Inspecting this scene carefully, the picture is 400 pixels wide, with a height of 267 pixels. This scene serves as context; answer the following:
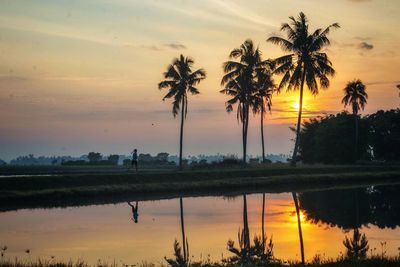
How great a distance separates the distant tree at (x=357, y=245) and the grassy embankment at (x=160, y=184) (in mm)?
19507

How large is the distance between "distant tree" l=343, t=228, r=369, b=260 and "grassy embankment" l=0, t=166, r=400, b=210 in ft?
64.0

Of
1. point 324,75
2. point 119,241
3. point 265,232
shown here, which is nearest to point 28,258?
point 119,241

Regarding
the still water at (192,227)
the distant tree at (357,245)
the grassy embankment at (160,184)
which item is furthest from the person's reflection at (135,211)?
the distant tree at (357,245)

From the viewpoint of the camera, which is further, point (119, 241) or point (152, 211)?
point (152, 211)

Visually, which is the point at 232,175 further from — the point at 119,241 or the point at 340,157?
the point at 340,157

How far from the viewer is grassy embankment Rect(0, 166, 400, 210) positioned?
117ft

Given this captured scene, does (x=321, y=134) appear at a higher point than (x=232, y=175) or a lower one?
higher

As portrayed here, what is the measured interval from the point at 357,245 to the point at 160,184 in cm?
2641

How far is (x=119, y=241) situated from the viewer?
67.5 feet

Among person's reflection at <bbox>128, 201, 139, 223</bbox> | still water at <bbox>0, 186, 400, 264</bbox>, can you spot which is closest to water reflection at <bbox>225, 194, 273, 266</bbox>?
still water at <bbox>0, 186, 400, 264</bbox>

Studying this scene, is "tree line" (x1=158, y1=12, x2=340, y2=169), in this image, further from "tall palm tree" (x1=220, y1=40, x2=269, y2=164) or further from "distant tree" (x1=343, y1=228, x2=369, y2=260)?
"distant tree" (x1=343, y1=228, x2=369, y2=260)

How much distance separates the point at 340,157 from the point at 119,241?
227ft

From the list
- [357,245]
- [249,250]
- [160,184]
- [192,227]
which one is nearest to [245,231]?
[192,227]

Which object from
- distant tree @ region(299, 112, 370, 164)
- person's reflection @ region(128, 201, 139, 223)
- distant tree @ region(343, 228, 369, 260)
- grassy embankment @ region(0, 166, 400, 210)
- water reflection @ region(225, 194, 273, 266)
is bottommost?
water reflection @ region(225, 194, 273, 266)
